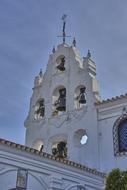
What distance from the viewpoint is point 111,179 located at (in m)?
11.2

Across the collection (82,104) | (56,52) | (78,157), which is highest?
(56,52)

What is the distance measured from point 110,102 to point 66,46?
557 centimetres

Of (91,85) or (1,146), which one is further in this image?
(91,85)

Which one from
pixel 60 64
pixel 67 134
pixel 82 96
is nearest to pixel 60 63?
pixel 60 64

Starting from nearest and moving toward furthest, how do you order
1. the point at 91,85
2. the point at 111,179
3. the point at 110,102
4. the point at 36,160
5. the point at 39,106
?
the point at 111,179 < the point at 36,160 < the point at 110,102 < the point at 91,85 < the point at 39,106

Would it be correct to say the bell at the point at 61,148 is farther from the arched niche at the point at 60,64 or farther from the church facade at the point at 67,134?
the arched niche at the point at 60,64

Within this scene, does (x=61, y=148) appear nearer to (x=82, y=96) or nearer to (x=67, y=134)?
(x=67, y=134)

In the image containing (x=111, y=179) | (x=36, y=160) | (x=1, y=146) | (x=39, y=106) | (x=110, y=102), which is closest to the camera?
(x=111, y=179)

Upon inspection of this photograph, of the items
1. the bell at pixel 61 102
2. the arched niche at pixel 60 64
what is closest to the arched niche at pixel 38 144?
the bell at pixel 61 102

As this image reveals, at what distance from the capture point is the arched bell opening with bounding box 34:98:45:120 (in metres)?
21.8

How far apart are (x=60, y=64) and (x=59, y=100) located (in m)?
2.38

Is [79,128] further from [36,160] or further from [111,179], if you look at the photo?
[111,179]

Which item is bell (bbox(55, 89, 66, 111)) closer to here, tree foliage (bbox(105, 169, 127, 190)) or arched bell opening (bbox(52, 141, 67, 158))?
arched bell opening (bbox(52, 141, 67, 158))

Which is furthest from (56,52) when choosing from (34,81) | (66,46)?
(34,81)
